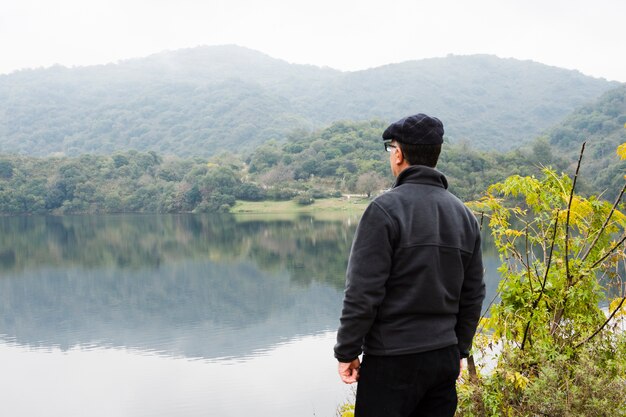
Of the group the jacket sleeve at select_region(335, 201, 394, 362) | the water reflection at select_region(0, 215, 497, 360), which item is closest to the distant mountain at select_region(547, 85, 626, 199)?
the water reflection at select_region(0, 215, 497, 360)

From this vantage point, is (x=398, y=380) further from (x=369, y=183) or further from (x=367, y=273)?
(x=369, y=183)

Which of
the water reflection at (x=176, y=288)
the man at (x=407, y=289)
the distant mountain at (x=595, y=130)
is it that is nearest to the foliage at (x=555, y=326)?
the man at (x=407, y=289)

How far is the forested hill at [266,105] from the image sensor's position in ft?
367

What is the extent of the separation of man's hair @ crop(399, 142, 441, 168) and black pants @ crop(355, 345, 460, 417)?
580mm

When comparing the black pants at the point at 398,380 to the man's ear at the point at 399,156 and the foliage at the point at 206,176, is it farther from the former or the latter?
the foliage at the point at 206,176

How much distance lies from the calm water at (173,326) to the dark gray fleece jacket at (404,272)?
25.1ft

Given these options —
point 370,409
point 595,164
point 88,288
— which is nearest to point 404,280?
point 370,409

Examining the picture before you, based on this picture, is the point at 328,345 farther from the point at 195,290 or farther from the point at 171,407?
the point at 195,290

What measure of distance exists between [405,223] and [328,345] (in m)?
12.4

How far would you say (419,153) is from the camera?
1979mm

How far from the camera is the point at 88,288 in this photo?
2309cm

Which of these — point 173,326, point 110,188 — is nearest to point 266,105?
point 110,188

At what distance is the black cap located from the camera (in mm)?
1955

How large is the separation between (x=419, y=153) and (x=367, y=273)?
1.40 ft
